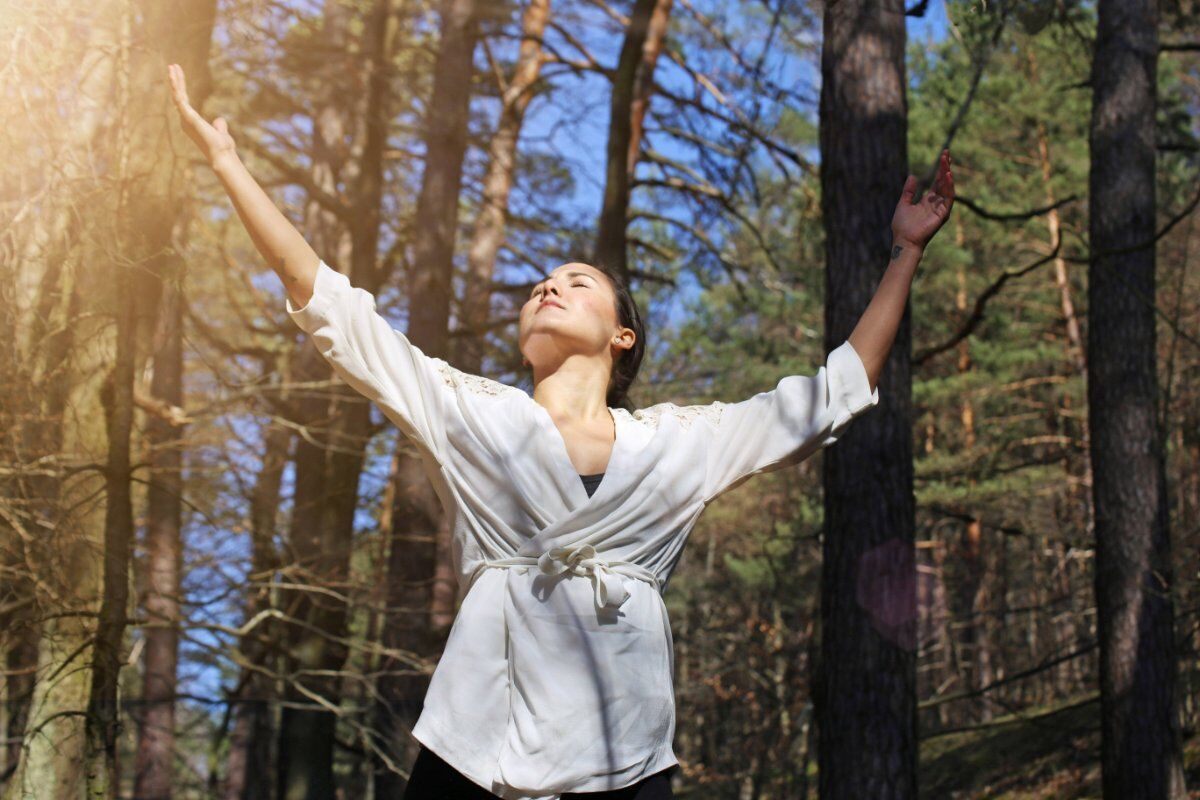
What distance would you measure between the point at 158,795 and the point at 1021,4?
382 inches

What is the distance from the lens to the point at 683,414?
252cm

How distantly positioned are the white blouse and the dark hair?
0.81 feet

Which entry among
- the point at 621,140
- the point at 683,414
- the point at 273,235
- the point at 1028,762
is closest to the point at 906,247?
the point at 683,414

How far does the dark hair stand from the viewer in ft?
8.90

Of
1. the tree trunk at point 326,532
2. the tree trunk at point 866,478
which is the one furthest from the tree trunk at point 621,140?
the tree trunk at point 866,478

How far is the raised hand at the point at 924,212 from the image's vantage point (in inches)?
99.5

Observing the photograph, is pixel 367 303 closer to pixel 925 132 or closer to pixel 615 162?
pixel 615 162

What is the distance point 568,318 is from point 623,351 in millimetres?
257

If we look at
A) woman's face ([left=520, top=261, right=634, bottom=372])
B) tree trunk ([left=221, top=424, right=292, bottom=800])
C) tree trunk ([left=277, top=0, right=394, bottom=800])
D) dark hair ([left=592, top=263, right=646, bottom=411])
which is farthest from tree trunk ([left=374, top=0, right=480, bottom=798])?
woman's face ([left=520, top=261, right=634, bottom=372])

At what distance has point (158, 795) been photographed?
444 inches

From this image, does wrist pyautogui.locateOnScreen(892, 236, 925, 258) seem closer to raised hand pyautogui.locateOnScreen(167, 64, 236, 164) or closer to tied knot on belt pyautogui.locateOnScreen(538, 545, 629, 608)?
tied knot on belt pyautogui.locateOnScreen(538, 545, 629, 608)

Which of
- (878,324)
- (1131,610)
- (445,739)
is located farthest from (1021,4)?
(445,739)

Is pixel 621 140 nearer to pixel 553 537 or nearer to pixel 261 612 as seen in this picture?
pixel 261 612

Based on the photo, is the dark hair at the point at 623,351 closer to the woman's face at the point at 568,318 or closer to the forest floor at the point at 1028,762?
the woman's face at the point at 568,318
